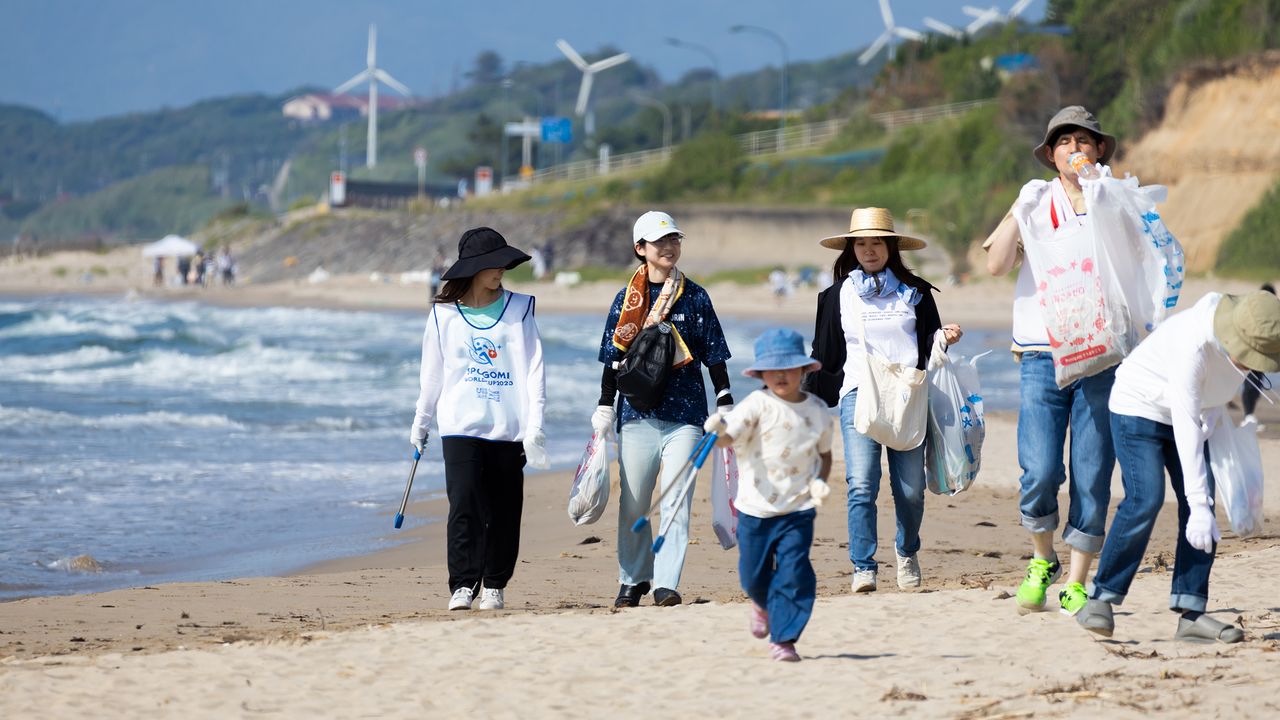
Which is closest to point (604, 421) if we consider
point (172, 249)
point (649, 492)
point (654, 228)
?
point (649, 492)

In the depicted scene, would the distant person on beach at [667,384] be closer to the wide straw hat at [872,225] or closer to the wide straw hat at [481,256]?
the wide straw hat at [481,256]

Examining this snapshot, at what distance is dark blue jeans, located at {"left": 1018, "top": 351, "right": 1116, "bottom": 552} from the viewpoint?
561 centimetres

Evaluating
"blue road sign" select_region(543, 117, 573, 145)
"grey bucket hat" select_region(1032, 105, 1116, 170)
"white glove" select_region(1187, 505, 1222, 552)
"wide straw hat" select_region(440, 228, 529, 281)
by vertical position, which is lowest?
"white glove" select_region(1187, 505, 1222, 552)

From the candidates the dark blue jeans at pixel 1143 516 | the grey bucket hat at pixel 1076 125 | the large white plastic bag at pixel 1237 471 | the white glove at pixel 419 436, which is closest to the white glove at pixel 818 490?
the dark blue jeans at pixel 1143 516

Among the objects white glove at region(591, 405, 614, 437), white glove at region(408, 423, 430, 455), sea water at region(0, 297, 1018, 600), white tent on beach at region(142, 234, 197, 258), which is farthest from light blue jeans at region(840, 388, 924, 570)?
white tent on beach at region(142, 234, 197, 258)

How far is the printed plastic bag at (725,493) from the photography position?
589cm

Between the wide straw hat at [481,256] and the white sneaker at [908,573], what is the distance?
2064 millimetres

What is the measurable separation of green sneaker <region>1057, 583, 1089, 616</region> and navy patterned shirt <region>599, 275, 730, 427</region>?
154 cm

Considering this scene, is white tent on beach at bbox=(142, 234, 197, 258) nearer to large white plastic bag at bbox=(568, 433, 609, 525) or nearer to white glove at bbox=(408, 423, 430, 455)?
white glove at bbox=(408, 423, 430, 455)

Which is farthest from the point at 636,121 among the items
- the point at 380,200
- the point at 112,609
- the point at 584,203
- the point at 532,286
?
the point at 112,609

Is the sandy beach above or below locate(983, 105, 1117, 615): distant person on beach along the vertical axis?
below

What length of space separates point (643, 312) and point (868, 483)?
3.82 ft

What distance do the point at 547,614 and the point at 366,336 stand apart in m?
28.7

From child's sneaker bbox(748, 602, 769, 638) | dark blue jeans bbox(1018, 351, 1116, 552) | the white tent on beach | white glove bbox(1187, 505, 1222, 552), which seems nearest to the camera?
white glove bbox(1187, 505, 1222, 552)
